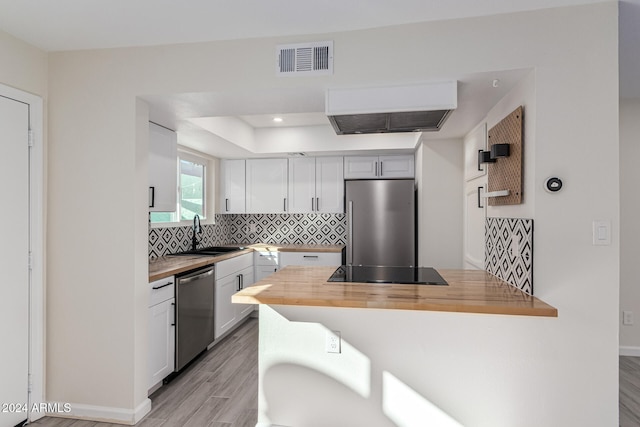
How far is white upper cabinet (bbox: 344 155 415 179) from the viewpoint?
444 centimetres

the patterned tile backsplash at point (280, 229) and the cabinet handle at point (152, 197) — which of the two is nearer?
the cabinet handle at point (152, 197)

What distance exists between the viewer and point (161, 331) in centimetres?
266

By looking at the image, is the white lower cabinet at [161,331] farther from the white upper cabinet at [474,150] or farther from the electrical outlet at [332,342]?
the white upper cabinet at [474,150]

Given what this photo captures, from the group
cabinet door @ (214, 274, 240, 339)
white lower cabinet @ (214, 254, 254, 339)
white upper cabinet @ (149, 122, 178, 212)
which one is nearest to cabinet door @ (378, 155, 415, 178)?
white lower cabinet @ (214, 254, 254, 339)

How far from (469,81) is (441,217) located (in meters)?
1.70

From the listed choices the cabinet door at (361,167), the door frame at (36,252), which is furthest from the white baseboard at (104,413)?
the cabinet door at (361,167)

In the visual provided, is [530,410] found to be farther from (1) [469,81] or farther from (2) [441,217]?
(2) [441,217]

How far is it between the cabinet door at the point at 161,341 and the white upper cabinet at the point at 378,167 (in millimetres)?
2638

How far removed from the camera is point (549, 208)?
5.95 ft

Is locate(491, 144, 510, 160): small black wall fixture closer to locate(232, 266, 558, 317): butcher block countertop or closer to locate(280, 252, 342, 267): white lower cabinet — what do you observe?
locate(232, 266, 558, 317): butcher block countertop

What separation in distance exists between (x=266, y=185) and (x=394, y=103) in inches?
116

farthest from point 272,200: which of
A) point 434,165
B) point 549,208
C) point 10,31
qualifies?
point 549,208

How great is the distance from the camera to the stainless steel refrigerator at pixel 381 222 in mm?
4051

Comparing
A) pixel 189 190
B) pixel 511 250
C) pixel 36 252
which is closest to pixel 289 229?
pixel 189 190
